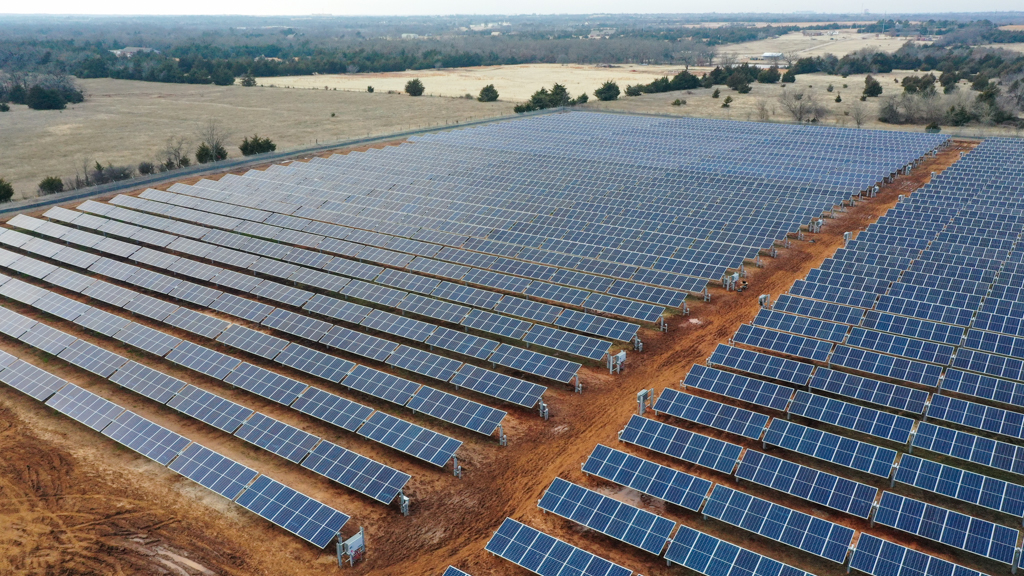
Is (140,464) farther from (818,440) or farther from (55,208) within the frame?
(55,208)

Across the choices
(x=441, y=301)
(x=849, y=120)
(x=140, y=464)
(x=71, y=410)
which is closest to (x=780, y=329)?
(x=441, y=301)

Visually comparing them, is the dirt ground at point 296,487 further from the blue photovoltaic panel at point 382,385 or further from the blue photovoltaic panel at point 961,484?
the blue photovoltaic panel at point 961,484

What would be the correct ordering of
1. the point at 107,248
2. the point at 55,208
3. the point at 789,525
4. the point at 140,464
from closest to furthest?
the point at 789,525
the point at 140,464
the point at 107,248
the point at 55,208

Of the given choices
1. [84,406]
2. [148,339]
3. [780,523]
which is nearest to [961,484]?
[780,523]

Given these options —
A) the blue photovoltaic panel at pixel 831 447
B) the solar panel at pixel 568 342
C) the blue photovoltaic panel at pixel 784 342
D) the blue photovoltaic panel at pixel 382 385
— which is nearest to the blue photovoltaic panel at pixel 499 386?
the blue photovoltaic panel at pixel 382 385

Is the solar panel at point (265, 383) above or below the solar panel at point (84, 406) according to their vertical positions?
above
